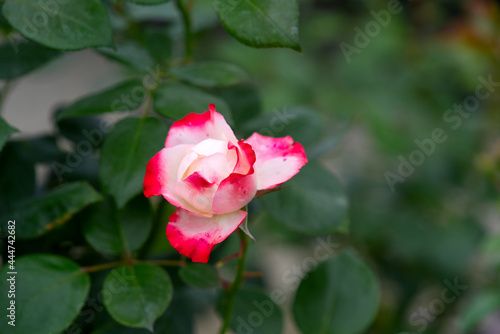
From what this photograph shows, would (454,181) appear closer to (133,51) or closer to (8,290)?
(133,51)

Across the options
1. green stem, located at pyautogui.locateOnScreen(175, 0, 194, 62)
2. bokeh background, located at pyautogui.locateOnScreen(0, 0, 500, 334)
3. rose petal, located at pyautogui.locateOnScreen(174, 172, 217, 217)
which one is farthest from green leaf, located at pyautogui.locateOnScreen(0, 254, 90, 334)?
bokeh background, located at pyautogui.locateOnScreen(0, 0, 500, 334)

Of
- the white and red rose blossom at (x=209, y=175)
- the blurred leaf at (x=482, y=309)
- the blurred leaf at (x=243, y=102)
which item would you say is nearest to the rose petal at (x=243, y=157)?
the white and red rose blossom at (x=209, y=175)

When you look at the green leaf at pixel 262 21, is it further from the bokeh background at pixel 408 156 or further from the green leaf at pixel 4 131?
the bokeh background at pixel 408 156

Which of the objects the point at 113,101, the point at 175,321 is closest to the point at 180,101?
the point at 113,101

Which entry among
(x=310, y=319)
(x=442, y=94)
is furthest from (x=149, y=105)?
(x=442, y=94)

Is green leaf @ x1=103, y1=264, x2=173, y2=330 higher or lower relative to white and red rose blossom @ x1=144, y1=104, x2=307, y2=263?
lower

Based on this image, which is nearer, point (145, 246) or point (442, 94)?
point (145, 246)

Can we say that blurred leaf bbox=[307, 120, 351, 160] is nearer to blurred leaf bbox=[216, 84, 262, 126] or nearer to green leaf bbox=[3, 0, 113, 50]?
blurred leaf bbox=[216, 84, 262, 126]

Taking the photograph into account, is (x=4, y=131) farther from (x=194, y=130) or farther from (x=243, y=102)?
(x=243, y=102)
